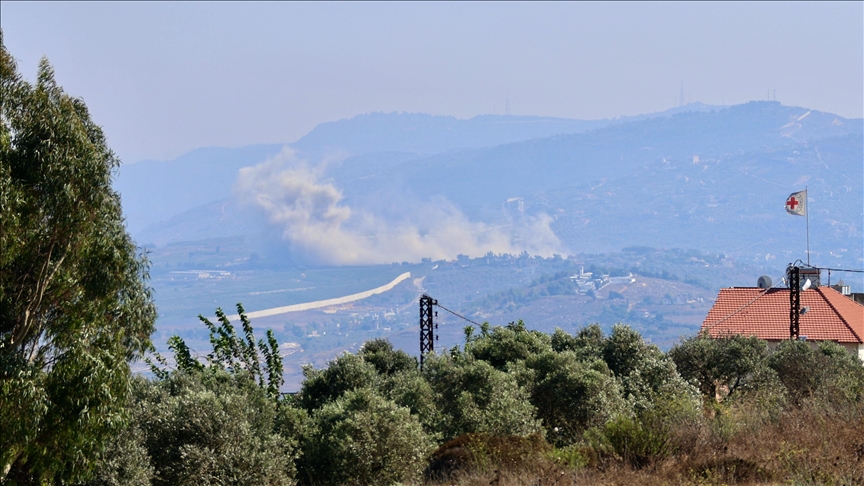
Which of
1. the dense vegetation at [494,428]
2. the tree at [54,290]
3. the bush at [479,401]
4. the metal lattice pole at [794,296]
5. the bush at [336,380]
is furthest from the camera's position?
the metal lattice pole at [794,296]

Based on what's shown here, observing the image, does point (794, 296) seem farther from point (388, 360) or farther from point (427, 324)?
point (388, 360)

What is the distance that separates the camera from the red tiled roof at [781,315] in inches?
2165

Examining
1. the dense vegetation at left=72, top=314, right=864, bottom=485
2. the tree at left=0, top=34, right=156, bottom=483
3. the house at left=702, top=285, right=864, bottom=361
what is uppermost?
the tree at left=0, top=34, right=156, bottom=483

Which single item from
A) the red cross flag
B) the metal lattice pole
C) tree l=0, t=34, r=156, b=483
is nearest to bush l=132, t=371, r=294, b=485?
tree l=0, t=34, r=156, b=483

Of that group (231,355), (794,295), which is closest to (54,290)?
(231,355)

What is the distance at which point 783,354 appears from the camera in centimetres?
3416

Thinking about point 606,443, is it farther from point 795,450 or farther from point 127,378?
point 127,378

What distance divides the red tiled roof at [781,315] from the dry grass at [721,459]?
119 ft

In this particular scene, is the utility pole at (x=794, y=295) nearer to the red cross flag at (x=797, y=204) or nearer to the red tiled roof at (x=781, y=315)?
the red tiled roof at (x=781, y=315)

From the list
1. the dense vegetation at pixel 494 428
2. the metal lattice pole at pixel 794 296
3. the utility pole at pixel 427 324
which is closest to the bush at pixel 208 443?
the dense vegetation at pixel 494 428

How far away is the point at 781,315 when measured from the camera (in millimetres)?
58219

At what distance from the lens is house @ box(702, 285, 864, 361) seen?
54.4 meters

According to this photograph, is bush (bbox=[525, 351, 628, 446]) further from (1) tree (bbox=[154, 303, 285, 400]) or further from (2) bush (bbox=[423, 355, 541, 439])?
(1) tree (bbox=[154, 303, 285, 400])

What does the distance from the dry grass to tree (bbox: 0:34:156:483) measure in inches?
263
